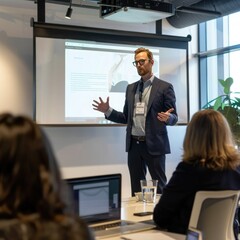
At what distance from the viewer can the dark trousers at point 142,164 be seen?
4.01 meters

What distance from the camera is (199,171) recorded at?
2.05 metres

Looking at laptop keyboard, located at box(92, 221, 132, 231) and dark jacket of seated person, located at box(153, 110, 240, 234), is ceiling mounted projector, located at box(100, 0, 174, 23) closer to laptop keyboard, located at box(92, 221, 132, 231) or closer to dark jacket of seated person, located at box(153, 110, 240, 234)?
dark jacket of seated person, located at box(153, 110, 240, 234)

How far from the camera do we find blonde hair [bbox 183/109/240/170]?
2.09 meters

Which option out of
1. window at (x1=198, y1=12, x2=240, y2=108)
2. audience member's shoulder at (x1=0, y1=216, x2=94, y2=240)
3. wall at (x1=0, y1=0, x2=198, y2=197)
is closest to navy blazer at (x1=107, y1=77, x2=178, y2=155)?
wall at (x1=0, y1=0, x2=198, y2=197)

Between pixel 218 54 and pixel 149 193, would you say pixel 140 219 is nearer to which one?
pixel 149 193

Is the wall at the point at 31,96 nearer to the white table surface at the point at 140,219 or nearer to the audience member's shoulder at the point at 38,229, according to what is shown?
the white table surface at the point at 140,219

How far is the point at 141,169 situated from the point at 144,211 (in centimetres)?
165

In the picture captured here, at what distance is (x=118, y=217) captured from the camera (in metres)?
2.10

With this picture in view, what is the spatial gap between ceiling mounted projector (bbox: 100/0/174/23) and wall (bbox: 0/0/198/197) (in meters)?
1.11

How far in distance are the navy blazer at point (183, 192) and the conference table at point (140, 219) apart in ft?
0.34

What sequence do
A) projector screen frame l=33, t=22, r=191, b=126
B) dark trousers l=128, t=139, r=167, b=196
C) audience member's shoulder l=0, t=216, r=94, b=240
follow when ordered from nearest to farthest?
1. audience member's shoulder l=0, t=216, r=94, b=240
2. dark trousers l=128, t=139, r=167, b=196
3. projector screen frame l=33, t=22, r=191, b=126

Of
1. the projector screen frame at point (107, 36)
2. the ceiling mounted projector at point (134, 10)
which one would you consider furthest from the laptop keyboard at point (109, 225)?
the projector screen frame at point (107, 36)

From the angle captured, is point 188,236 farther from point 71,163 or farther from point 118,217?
point 71,163

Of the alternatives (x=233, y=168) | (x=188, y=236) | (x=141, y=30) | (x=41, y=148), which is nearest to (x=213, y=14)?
(x=141, y=30)
